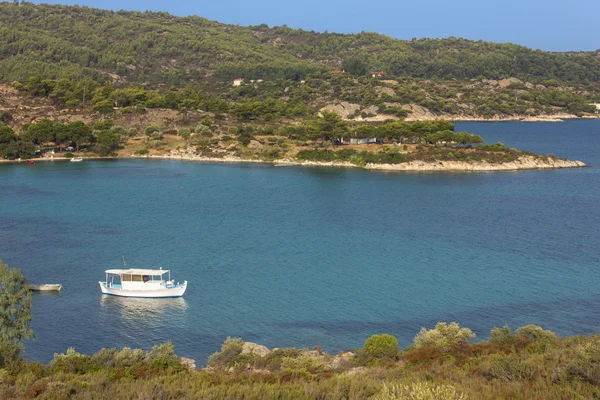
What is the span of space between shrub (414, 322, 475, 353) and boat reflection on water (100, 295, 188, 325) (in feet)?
27.4

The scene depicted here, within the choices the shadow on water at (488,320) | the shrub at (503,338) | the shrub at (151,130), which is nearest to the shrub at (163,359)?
the shadow on water at (488,320)

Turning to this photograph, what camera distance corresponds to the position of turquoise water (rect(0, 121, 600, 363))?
21141mm

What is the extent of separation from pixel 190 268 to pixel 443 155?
33776mm

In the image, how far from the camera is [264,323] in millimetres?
21078

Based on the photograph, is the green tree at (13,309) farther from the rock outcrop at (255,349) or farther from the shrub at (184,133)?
the shrub at (184,133)

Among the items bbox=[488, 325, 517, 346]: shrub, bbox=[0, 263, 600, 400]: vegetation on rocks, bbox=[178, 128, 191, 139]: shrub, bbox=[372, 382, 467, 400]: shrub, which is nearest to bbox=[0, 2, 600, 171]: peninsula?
bbox=[178, 128, 191, 139]: shrub

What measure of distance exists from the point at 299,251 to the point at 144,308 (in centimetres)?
873

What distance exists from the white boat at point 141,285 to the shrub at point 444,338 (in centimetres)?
958

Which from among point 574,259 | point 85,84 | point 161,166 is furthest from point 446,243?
point 85,84

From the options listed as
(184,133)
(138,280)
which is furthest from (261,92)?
(138,280)

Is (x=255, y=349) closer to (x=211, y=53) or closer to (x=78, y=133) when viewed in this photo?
(x=78, y=133)

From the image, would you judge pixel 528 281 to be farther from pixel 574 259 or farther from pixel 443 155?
pixel 443 155

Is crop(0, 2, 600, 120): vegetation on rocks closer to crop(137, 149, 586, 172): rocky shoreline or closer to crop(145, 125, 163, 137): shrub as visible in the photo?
crop(145, 125, 163, 137): shrub

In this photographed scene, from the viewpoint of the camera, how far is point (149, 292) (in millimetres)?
Answer: 24172
